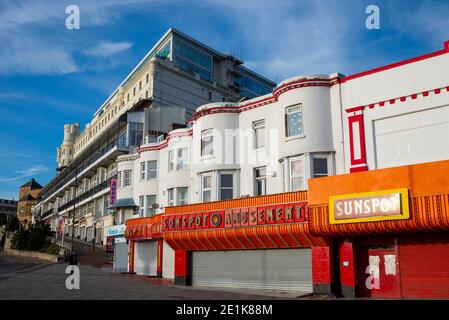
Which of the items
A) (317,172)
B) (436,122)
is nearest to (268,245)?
(317,172)

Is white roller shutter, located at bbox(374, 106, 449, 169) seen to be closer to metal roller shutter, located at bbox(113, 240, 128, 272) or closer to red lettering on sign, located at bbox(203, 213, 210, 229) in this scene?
red lettering on sign, located at bbox(203, 213, 210, 229)

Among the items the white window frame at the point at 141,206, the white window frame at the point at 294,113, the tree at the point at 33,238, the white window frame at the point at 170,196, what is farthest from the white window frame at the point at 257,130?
the tree at the point at 33,238

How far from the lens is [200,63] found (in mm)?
70312

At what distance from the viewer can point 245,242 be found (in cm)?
2342

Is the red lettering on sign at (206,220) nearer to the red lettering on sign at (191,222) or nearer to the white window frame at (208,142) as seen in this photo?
the red lettering on sign at (191,222)

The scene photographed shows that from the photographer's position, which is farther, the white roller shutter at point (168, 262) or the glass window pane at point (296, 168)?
the white roller shutter at point (168, 262)

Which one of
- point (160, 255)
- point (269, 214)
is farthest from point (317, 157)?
point (160, 255)

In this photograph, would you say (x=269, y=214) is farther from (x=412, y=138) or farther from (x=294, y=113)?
(x=412, y=138)

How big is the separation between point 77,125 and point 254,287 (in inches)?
A: 3490

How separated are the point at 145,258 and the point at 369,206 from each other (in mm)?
19758

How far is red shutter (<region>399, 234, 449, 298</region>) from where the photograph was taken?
17.6 m

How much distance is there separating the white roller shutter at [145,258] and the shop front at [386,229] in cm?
1512

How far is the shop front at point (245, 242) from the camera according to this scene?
21.3 metres
